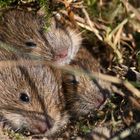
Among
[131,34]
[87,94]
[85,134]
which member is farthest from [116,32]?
[85,134]

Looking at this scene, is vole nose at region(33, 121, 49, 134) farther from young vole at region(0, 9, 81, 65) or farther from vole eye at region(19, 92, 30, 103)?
young vole at region(0, 9, 81, 65)

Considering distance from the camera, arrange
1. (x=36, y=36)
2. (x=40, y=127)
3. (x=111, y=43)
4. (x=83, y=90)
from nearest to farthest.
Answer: (x=40, y=127), (x=83, y=90), (x=111, y=43), (x=36, y=36)

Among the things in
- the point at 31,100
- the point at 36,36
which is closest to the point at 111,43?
the point at 36,36

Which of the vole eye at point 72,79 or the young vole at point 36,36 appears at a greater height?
the young vole at point 36,36

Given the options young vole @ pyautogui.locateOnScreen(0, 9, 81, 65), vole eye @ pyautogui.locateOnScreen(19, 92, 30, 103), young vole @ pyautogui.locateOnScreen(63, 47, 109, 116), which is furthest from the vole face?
young vole @ pyautogui.locateOnScreen(0, 9, 81, 65)

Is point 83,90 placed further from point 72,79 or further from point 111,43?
point 111,43

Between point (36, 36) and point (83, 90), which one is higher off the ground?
point (36, 36)

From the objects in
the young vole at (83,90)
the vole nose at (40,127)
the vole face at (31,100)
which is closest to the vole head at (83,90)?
the young vole at (83,90)

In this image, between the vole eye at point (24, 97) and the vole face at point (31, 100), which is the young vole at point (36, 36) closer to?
the vole face at point (31, 100)
